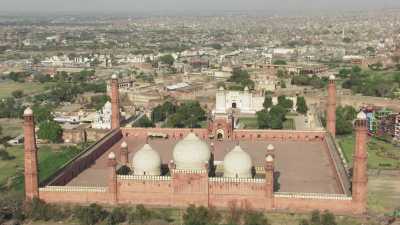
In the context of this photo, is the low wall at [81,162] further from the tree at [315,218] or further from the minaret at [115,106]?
the tree at [315,218]

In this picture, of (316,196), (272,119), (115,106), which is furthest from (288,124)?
(316,196)

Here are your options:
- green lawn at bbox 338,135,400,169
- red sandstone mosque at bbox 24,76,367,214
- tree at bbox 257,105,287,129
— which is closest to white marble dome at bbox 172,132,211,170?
red sandstone mosque at bbox 24,76,367,214

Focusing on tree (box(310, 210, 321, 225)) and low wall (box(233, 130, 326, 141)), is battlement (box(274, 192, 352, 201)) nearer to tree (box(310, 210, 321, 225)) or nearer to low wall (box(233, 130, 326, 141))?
tree (box(310, 210, 321, 225))

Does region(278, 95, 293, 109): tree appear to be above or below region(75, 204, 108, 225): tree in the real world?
below

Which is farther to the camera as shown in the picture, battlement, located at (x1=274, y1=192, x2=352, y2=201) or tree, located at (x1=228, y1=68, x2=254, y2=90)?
tree, located at (x1=228, y1=68, x2=254, y2=90)

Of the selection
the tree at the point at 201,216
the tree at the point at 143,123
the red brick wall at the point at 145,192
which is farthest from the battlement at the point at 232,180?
Answer: the tree at the point at 143,123

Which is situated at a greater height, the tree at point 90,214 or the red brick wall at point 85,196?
the red brick wall at point 85,196
